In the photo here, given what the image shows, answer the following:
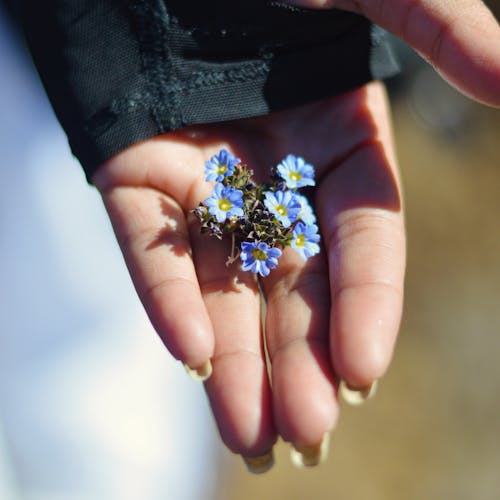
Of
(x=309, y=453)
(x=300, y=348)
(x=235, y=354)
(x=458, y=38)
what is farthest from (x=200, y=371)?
(x=458, y=38)

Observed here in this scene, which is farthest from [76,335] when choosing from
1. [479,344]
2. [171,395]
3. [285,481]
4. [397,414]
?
[479,344]

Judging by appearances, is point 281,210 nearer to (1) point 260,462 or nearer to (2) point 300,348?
(2) point 300,348

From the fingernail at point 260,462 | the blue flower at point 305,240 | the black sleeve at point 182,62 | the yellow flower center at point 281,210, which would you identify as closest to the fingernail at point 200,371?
the fingernail at point 260,462

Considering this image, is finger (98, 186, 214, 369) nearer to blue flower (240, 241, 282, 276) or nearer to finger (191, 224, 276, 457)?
finger (191, 224, 276, 457)

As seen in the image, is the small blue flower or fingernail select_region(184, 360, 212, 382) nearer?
fingernail select_region(184, 360, 212, 382)

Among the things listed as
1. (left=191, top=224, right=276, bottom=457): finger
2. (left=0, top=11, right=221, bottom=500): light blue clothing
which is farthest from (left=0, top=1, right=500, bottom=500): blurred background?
(left=191, top=224, right=276, bottom=457): finger

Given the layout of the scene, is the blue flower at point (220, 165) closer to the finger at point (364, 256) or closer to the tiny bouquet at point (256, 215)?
the tiny bouquet at point (256, 215)
